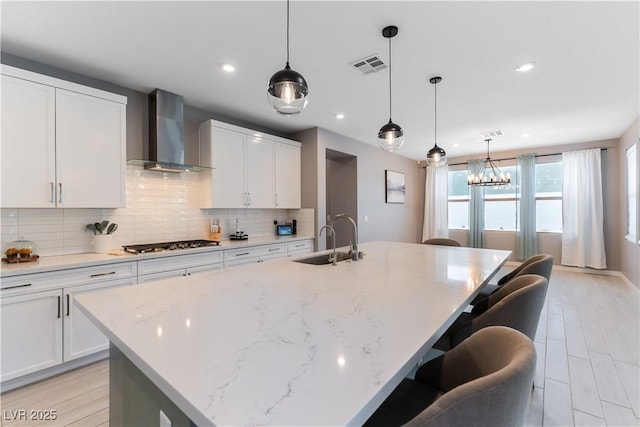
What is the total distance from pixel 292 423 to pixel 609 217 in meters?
7.33

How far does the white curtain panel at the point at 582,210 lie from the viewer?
5.43m

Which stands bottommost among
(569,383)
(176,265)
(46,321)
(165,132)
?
(569,383)

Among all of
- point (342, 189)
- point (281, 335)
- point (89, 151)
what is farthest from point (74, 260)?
point (342, 189)

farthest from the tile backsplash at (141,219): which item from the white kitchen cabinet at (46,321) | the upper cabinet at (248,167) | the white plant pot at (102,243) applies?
the white kitchen cabinet at (46,321)

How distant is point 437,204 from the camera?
23.9 ft

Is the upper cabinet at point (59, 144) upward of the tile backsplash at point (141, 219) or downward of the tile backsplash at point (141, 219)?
upward

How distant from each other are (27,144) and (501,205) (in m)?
7.64

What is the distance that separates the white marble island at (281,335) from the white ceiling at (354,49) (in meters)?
1.74

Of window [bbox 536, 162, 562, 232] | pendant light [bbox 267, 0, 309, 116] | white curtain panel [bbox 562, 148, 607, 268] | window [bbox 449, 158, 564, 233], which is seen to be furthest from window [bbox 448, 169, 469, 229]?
pendant light [bbox 267, 0, 309, 116]

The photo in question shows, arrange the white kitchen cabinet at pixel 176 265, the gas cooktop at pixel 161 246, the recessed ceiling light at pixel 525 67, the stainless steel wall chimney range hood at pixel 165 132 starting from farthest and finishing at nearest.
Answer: the stainless steel wall chimney range hood at pixel 165 132
the gas cooktop at pixel 161 246
the white kitchen cabinet at pixel 176 265
the recessed ceiling light at pixel 525 67

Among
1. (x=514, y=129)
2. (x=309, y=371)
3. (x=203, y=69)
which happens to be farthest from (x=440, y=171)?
(x=309, y=371)

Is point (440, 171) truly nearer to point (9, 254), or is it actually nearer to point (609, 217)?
point (609, 217)

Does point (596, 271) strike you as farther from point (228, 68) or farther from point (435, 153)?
point (228, 68)

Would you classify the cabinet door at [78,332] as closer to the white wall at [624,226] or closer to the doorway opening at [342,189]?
the doorway opening at [342,189]
